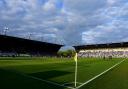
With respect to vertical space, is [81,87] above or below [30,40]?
below

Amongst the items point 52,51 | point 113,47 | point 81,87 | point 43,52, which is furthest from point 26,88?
→ point 113,47

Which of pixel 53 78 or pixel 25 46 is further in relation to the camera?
pixel 25 46

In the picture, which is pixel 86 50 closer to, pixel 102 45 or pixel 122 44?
pixel 102 45

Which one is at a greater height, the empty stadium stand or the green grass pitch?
the empty stadium stand

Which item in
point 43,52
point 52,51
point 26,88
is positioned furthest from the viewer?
point 52,51

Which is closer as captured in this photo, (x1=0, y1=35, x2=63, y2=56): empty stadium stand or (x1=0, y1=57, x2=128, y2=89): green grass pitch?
(x1=0, y1=57, x2=128, y2=89): green grass pitch

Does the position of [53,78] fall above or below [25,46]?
below

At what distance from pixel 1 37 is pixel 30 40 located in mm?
23972

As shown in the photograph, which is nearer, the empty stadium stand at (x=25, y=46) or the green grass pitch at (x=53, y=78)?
the green grass pitch at (x=53, y=78)

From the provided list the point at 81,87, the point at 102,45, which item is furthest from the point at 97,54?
the point at 81,87

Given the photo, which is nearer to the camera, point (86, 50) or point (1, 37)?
point (1, 37)

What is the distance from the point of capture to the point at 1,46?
11831 centimetres

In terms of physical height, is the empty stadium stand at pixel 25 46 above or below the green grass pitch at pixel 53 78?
above

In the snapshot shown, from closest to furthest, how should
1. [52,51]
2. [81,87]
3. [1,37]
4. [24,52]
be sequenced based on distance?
[81,87]
[1,37]
[24,52]
[52,51]
